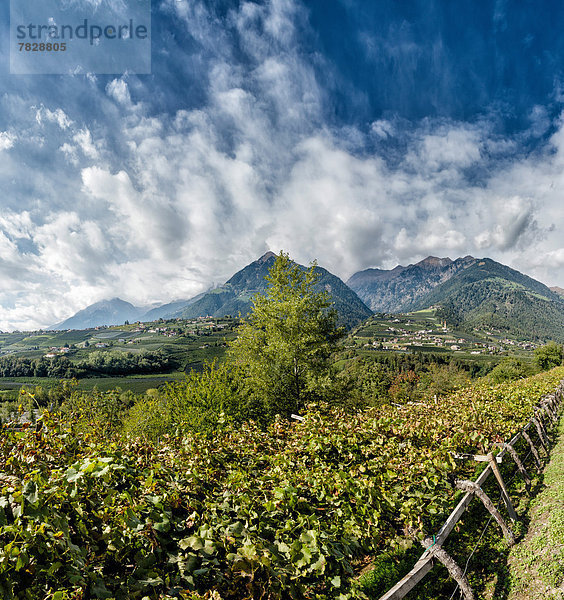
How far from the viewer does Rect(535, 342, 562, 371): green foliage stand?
240ft

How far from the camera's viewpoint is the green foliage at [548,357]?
73.1 metres

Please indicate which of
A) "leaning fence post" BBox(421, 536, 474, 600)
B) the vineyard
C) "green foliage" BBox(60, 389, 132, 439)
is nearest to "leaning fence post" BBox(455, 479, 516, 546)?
the vineyard

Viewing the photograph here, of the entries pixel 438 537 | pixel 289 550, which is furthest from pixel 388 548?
pixel 289 550

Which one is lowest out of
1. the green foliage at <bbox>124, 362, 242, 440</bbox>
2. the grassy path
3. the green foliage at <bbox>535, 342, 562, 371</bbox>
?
the green foliage at <bbox>535, 342, 562, 371</bbox>

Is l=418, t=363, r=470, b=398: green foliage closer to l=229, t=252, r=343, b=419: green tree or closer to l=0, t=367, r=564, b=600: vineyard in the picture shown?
l=229, t=252, r=343, b=419: green tree

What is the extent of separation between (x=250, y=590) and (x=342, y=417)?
4733 mm

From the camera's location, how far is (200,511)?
3.66m

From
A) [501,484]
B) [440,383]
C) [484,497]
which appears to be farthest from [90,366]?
[484,497]

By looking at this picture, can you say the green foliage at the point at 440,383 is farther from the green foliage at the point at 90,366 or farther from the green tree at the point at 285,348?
the green foliage at the point at 90,366

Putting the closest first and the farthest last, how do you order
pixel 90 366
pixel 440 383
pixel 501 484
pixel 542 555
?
1. pixel 542 555
2. pixel 501 484
3. pixel 440 383
4. pixel 90 366

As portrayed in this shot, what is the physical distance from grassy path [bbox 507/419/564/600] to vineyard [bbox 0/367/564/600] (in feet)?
4.92

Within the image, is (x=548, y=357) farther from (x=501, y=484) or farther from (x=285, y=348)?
(x=501, y=484)

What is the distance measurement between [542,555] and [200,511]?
252 inches

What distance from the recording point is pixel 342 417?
7.23 meters
